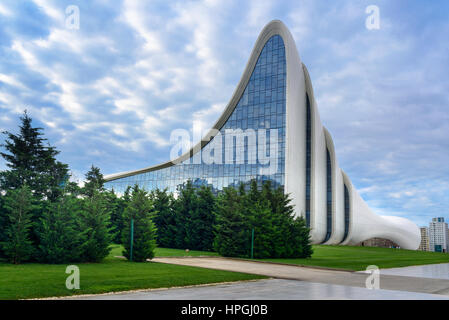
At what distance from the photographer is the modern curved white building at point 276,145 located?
5003 centimetres

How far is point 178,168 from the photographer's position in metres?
59.9

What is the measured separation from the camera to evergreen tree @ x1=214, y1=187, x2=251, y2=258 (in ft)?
83.7

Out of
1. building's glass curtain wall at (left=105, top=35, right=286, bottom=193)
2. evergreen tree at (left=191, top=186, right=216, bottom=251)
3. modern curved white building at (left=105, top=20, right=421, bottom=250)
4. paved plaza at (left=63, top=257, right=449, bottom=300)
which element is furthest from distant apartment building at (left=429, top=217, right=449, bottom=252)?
paved plaza at (left=63, top=257, right=449, bottom=300)

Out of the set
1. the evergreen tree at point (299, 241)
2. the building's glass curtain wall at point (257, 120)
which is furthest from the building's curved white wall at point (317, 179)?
the evergreen tree at point (299, 241)

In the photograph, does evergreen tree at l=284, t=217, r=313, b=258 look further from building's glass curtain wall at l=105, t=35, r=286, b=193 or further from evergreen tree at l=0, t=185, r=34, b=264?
building's glass curtain wall at l=105, t=35, r=286, b=193

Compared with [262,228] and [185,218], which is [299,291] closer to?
[262,228]

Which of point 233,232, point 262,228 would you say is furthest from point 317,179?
point 233,232

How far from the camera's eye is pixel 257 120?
52250 millimetres

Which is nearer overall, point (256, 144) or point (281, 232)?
point (281, 232)

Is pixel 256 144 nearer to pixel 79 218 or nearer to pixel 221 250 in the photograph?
pixel 221 250

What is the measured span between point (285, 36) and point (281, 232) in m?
35.1

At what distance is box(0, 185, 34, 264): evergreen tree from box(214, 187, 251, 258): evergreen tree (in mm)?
12890
